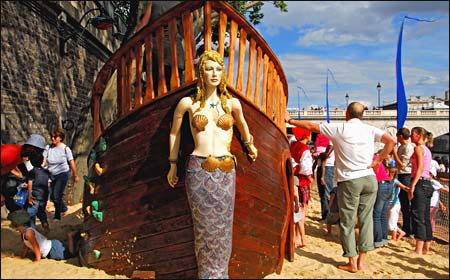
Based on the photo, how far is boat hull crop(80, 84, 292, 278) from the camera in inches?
128

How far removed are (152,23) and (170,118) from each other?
0.85 m

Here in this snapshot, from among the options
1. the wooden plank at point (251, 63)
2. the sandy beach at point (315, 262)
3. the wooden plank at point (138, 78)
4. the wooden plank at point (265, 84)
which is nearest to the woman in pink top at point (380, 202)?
the sandy beach at point (315, 262)

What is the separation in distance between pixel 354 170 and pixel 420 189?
1.66m

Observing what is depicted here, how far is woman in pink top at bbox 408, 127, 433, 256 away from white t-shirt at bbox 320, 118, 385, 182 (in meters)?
1.23

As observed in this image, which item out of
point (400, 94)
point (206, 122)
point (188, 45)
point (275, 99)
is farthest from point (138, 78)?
point (400, 94)

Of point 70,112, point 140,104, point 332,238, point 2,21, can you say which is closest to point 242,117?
point 140,104

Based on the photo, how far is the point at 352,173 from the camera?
430cm

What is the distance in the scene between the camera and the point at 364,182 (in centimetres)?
428

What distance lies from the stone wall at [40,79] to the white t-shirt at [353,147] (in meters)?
6.08

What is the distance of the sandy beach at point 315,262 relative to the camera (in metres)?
3.06

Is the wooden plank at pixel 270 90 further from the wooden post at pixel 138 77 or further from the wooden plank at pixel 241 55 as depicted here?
the wooden post at pixel 138 77

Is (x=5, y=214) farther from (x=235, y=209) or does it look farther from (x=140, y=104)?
(x=235, y=209)

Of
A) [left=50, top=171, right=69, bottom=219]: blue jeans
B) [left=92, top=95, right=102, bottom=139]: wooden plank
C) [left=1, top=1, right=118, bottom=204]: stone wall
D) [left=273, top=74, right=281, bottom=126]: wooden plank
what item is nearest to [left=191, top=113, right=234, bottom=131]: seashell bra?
[left=273, top=74, right=281, bottom=126]: wooden plank

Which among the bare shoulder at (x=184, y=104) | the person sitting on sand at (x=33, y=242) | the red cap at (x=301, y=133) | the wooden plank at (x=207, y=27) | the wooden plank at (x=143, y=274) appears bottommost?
the wooden plank at (x=143, y=274)
